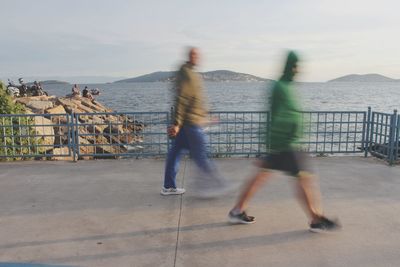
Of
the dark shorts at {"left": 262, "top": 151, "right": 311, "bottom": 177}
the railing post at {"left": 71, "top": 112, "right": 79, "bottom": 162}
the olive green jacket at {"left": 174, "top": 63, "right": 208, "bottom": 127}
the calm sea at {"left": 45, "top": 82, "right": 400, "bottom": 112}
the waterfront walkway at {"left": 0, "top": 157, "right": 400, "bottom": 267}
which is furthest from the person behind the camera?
the calm sea at {"left": 45, "top": 82, "right": 400, "bottom": 112}

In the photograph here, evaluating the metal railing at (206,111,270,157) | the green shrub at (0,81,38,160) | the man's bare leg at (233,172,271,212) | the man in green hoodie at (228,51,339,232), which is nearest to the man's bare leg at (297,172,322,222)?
the man in green hoodie at (228,51,339,232)

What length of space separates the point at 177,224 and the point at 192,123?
4.00 ft

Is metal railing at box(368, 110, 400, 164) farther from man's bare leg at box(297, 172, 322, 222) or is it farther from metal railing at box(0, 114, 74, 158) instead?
metal railing at box(0, 114, 74, 158)

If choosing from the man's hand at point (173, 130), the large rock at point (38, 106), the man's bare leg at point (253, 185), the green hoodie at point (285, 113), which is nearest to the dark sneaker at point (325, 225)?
the man's bare leg at point (253, 185)

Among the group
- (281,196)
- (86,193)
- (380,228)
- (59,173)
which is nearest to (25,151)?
(59,173)

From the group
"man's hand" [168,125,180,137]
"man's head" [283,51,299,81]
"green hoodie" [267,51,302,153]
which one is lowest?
"man's hand" [168,125,180,137]

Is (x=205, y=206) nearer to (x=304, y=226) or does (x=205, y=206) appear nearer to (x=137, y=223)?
(x=137, y=223)

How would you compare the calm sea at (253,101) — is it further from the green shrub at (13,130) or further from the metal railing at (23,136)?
the green shrub at (13,130)

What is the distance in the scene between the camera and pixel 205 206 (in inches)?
196

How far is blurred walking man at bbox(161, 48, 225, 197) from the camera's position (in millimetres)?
4527

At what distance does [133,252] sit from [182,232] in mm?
656

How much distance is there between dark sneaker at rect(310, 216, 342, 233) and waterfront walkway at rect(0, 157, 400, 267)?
0.24ft

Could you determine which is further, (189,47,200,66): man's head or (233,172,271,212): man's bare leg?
(189,47,200,66): man's head

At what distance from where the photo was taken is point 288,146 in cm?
389
